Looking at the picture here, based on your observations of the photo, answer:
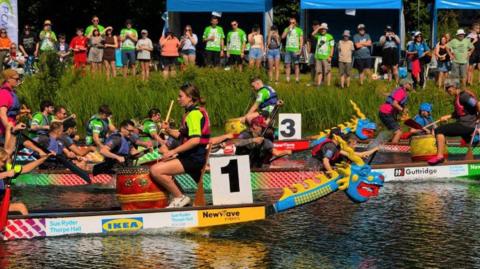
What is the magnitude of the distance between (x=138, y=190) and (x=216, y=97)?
50.7 ft

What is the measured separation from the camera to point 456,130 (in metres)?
21.9

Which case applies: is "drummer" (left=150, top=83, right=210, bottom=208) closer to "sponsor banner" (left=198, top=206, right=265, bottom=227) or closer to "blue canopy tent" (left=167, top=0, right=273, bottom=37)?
"sponsor banner" (left=198, top=206, right=265, bottom=227)

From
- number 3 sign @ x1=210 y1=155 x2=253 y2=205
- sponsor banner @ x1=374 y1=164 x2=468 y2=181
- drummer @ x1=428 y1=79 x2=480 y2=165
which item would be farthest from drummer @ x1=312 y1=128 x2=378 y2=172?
number 3 sign @ x1=210 y1=155 x2=253 y2=205

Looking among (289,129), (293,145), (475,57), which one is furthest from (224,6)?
(293,145)

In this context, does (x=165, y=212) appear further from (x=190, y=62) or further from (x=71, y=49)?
(x=71, y=49)

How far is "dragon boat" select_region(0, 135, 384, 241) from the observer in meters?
14.5

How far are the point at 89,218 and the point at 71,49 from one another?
20.8m

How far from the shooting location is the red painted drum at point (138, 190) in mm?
14836

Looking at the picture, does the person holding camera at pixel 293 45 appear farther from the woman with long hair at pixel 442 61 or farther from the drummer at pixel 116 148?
the drummer at pixel 116 148

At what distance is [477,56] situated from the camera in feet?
114

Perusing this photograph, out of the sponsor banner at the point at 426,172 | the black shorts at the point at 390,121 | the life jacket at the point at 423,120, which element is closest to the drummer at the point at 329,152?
the sponsor banner at the point at 426,172

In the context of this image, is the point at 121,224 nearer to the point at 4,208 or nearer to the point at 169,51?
the point at 4,208

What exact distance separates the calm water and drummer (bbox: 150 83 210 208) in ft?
2.21

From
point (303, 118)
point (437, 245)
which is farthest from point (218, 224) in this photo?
point (303, 118)
